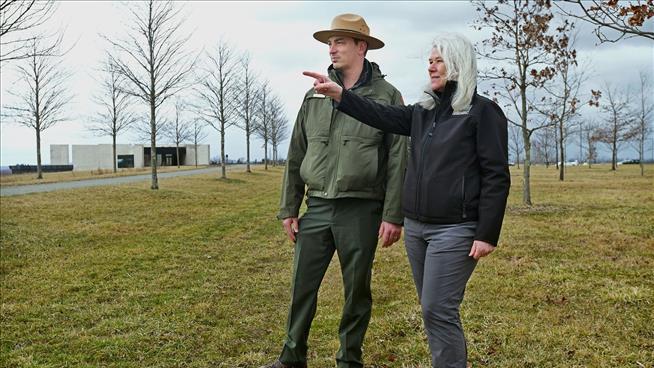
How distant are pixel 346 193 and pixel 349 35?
0.98 metres

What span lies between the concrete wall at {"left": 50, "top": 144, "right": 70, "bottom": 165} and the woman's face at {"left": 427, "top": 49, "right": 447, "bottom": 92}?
7928 centimetres

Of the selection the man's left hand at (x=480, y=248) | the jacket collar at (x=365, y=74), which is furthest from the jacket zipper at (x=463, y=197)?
the jacket collar at (x=365, y=74)

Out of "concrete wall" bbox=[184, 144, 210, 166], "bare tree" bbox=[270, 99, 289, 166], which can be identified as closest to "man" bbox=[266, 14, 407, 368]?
"bare tree" bbox=[270, 99, 289, 166]

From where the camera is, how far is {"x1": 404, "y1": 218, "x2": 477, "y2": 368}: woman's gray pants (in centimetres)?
274

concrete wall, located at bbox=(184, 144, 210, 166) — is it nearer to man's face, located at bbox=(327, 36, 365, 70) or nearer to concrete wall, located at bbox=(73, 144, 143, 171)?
concrete wall, located at bbox=(73, 144, 143, 171)

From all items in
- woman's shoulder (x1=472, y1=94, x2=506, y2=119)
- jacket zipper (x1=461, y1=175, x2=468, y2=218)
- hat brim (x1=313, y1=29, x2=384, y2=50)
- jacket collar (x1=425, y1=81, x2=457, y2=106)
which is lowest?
jacket zipper (x1=461, y1=175, x2=468, y2=218)

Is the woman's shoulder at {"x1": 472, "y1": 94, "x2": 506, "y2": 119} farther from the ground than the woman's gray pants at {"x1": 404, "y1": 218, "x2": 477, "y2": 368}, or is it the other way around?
the woman's shoulder at {"x1": 472, "y1": 94, "x2": 506, "y2": 119}

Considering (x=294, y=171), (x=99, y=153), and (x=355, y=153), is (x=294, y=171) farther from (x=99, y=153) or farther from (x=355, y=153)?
(x=99, y=153)

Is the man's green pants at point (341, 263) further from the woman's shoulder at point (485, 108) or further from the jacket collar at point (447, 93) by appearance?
the woman's shoulder at point (485, 108)

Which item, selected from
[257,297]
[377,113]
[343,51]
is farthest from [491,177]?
[257,297]

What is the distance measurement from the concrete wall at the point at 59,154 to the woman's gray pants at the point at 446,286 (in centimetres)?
7938

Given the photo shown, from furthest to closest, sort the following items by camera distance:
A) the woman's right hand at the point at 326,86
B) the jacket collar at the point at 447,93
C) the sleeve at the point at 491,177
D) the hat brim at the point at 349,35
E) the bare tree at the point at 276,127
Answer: the bare tree at the point at 276,127 < the hat brim at the point at 349,35 < the woman's right hand at the point at 326,86 < the jacket collar at the point at 447,93 < the sleeve at the point at 491,177

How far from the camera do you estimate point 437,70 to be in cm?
284

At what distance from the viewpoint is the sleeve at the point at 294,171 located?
3656 mm
